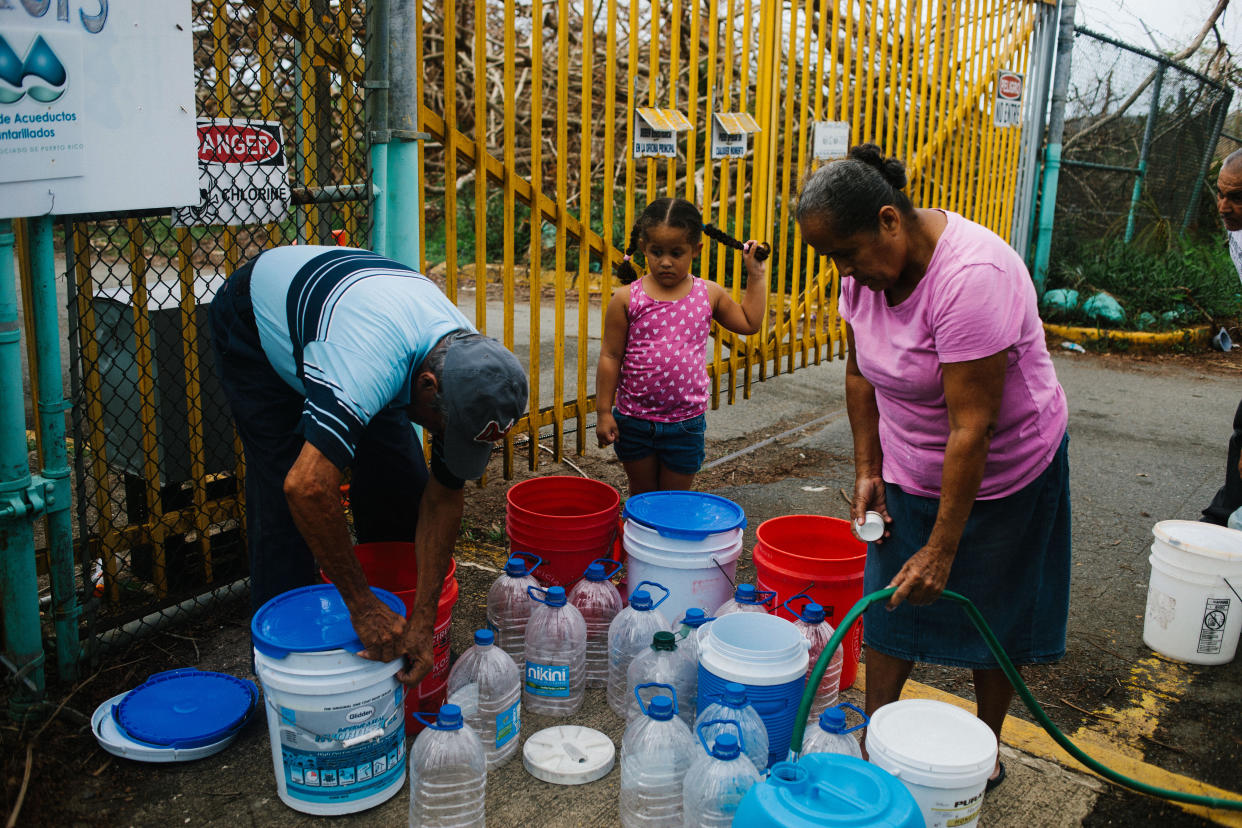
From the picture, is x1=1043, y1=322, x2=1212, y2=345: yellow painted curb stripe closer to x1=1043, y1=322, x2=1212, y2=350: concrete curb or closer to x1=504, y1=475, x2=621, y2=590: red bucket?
x1=1043, y1=322, x2=1212, y2=350: concrete curb

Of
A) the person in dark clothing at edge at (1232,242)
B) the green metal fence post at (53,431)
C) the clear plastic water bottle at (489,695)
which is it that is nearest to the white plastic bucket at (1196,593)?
the person in dark clothing at edge at (1232,242)

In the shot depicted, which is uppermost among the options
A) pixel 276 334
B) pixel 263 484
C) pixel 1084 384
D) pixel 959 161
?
pixel 959 161

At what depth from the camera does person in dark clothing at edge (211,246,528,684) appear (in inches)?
92.9

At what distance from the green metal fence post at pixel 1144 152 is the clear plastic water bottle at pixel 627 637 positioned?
35.3ft

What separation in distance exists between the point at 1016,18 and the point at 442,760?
9095 mm

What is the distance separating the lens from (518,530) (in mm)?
3578

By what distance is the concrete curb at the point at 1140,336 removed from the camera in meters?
10.1

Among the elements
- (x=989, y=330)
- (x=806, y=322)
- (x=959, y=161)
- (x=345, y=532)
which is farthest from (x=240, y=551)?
(x=959, y=161)

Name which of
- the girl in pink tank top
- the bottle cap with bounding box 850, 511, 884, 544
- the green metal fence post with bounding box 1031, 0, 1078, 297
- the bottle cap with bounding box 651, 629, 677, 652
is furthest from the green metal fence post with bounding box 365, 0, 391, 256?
the green metal fence post with bounding box 1031, 0, 1078, 297

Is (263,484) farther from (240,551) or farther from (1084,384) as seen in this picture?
(1084,384)

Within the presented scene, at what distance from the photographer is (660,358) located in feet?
12.9

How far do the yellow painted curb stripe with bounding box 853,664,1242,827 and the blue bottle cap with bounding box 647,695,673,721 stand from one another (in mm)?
931

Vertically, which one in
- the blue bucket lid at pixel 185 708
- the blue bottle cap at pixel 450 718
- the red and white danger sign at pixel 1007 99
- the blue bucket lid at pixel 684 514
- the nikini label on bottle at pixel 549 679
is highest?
→ the red and white danger sign at pixel 1007 99

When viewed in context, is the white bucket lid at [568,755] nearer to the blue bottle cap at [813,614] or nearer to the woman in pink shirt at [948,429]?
the blue bottle cap at [813,614]
